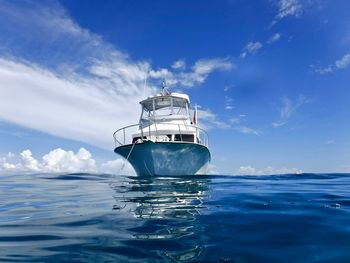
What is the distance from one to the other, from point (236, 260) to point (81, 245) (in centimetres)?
225

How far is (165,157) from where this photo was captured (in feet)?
60.8

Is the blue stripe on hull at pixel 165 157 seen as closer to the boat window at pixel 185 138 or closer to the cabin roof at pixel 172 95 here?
the boat window at pixel 185 138

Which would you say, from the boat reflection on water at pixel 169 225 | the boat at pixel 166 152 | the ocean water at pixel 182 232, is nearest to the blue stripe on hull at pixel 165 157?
the boat at pixel 166 152

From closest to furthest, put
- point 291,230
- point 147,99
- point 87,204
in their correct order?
point 291,230 < point 87,204 < point 147,99

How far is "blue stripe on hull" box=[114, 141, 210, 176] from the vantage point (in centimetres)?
1834

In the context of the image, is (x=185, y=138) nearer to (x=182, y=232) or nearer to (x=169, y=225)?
(x=169, y=225)

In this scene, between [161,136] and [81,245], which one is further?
[161,136]

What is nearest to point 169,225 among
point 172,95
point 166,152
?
point 166,152

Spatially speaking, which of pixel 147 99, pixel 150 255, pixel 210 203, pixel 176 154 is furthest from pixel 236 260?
pixel 147 99

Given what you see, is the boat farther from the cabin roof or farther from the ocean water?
the ocean water

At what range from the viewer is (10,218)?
6898 millimetres

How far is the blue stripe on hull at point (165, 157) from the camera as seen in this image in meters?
18.3

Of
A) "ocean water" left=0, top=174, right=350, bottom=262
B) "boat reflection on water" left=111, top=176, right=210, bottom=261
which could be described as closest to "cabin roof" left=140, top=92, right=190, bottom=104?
"boat reflection on water" left=111, top=176, right=210, bottom=261

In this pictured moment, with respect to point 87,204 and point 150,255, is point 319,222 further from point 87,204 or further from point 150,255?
point 87,204
